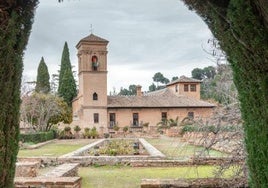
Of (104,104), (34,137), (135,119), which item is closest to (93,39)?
(104,104)

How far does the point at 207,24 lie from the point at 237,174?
11.1 feet

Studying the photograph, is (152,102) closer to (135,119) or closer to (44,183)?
(135,119)

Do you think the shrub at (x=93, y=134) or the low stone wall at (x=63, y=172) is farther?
the shrub at (x=93, y=134)

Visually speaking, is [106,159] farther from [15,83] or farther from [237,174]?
[15,83]

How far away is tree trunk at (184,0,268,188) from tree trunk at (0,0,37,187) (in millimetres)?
2032

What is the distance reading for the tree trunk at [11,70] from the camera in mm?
4250

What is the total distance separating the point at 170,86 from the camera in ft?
198

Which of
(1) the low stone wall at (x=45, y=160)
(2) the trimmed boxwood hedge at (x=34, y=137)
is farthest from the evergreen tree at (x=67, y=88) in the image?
(1) the low stone wall at (x=45, y=160)

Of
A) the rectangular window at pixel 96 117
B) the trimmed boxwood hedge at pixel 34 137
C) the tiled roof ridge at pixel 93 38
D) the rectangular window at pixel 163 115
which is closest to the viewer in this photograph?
the trimmed boxwood hedge at pixel 34 137

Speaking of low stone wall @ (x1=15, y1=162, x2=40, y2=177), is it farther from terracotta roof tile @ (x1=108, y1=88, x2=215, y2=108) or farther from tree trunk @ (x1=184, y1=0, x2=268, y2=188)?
terracotta roof tile @ (x1=108, y1=88, x2=215, y2=108)

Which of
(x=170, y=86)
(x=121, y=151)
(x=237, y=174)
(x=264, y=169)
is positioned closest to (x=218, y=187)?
(x=237, y=174)

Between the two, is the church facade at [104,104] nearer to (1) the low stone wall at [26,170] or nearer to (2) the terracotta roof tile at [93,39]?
(2) the terracotta roof tile at [93,39]

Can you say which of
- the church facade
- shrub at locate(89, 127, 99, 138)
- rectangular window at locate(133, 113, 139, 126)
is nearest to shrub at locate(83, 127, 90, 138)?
shrub at locate(89, 127, 99, 138)

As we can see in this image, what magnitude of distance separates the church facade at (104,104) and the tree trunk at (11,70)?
37.5 meters
